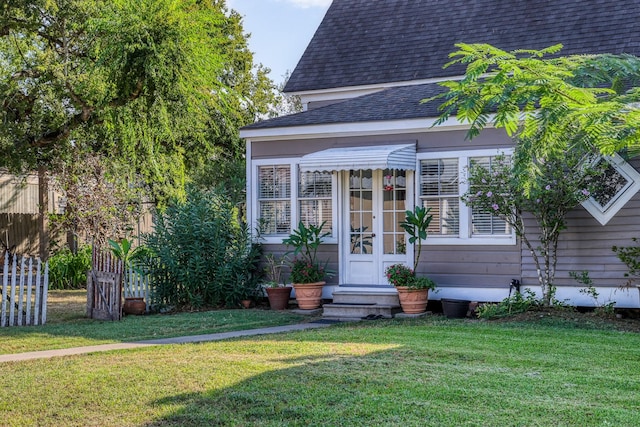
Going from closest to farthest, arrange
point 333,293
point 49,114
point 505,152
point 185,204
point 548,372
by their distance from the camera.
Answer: point 548,372 < point 505,152 < point 333,293 < point 185,204 < point 49,114

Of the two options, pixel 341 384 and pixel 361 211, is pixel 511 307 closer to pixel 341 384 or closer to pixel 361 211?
pixel 361 211

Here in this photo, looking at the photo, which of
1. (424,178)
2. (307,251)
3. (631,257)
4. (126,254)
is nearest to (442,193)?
(424,178)

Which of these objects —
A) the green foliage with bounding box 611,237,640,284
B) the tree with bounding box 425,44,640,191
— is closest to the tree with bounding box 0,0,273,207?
the green foliage with bounding box 611,237,640,284

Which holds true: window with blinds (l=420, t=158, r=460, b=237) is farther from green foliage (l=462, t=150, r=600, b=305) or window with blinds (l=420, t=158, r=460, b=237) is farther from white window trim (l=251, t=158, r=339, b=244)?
white window trim (l=251, t=158, r=339, b=244)

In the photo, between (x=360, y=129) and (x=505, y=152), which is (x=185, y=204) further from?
(x=505, y=152)

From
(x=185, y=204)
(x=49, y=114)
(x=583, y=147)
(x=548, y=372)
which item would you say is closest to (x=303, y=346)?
(x=548, y=372)

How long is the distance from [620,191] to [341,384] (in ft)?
23.3

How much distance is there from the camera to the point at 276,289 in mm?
14852

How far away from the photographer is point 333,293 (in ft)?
47.3

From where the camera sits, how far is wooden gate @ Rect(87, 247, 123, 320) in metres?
13.6

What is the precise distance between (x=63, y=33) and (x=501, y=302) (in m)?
11.0

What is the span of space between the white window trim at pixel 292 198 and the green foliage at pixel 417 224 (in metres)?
1.50

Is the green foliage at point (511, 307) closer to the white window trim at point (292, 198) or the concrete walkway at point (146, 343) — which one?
the concrete walkway at point (146, 343)

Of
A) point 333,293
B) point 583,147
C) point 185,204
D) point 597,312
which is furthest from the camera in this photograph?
point 185,204
